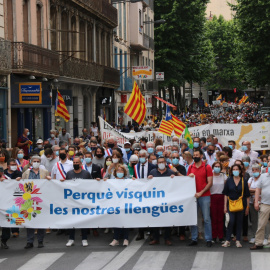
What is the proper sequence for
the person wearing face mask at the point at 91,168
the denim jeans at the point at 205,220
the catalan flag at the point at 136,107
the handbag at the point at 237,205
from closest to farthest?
the handbag at the point at 237,205 < the denim jeans at the point at 205,220 < the person wearing face mask at the point at 91,168 < the catalan flag at the point at 136,107

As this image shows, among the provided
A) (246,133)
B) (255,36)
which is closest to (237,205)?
(246,133)

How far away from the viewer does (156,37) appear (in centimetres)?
6250

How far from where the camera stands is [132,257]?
506 inches

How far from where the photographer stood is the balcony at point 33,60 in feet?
86.7

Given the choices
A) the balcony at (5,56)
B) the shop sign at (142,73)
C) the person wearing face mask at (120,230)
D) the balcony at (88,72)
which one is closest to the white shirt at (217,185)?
the person wearing face mask at (120,230)

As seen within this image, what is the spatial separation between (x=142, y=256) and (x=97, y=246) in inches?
51.4

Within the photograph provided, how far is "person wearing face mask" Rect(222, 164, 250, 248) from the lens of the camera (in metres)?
13.6

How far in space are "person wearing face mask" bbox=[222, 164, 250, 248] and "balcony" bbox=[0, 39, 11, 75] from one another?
1305 cm

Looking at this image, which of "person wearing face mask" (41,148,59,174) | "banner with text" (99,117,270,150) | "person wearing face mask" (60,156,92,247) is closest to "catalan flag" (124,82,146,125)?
"banner with text" (99,117,270,150)

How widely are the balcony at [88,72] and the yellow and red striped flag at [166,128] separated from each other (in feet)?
29.5

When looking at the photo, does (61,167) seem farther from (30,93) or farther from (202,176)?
(30,93)

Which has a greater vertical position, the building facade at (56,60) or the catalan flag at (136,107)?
the building facade at (56,60)

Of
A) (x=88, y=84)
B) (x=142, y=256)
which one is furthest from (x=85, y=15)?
(x=142, y=256)

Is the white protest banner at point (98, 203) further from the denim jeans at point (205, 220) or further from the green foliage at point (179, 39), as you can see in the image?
the green foliage at point (179, 39)
